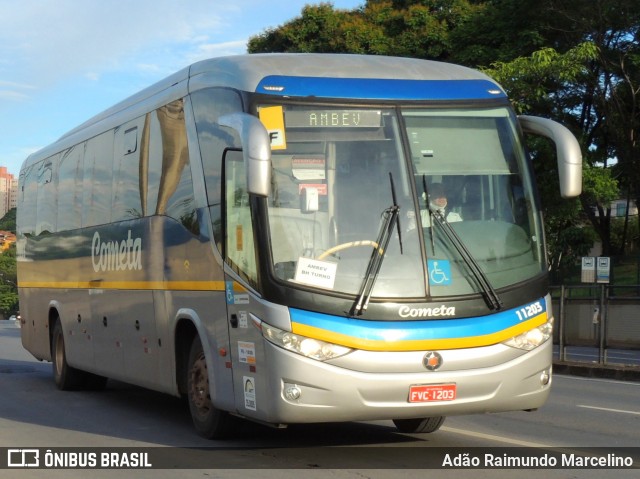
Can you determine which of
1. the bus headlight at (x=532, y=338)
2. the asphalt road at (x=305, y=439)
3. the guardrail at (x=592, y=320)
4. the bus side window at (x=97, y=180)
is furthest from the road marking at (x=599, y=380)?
the bus headlight at (x=532, y=338)

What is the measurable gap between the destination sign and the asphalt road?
267 cm

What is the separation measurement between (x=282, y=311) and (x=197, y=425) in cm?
245

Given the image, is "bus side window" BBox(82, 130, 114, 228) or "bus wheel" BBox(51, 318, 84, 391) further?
"bus wheel" BBox(51, 318, 84, 391)

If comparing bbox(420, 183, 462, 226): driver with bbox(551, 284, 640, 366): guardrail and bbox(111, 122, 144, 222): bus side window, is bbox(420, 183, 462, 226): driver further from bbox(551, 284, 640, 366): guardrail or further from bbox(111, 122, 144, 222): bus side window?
bbox(551, 284, 640, 366): guardrail

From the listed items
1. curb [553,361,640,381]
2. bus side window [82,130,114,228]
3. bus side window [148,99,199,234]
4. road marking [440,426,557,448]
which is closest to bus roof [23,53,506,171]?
bus side window [148,99,199,234]

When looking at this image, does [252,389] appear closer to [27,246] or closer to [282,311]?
[282,311]

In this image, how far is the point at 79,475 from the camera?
27.8 feet

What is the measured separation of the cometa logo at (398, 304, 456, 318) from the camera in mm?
8453

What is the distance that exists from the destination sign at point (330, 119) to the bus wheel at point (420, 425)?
307 cm

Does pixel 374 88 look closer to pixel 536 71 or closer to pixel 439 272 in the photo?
pixel 439 272

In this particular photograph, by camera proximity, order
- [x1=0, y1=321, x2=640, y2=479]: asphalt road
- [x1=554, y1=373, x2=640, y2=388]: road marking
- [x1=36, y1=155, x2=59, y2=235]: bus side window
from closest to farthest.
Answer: [x1=0, y1=321, x2=640, y2=479]: asphalt road < [x1=36, y1=155, x2=59, y2=235]: bus side window < [x1=554, y1=373, x2=640, y2=388]: road marking

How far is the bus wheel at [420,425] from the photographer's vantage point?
10523 mm

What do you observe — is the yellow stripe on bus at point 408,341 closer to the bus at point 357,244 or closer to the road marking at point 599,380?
the bus at point 357,244

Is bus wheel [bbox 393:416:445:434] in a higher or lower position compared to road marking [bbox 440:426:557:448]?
higher
